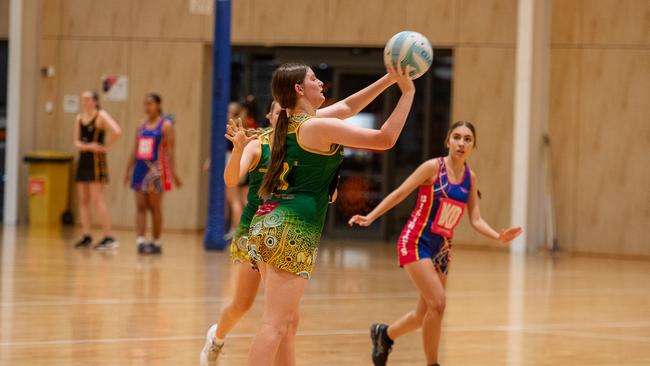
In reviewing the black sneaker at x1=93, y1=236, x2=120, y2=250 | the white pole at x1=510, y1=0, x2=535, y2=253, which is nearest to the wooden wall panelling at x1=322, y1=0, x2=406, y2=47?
the white pole at x1=510, y1=0, x2=535, y2=253

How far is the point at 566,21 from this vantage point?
15758mm

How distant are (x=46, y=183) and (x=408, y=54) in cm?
1327

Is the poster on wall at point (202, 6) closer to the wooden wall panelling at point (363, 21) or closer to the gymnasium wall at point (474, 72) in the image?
the gymnasium wall at point (474, 72)

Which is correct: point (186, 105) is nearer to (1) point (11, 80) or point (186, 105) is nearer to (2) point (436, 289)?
(1) point (11, 80)

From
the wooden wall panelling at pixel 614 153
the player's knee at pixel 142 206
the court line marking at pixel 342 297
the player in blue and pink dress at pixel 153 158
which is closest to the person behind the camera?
the court line marking at pixel 342 297

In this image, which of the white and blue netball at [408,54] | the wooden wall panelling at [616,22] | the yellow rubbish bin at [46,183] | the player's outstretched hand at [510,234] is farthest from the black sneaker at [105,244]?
the white and blue netball at [408,54]

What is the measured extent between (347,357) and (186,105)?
420 inches

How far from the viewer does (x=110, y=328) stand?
7.53 m

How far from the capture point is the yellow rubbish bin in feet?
55.1

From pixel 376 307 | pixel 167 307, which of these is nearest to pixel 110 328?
pixel 167 307

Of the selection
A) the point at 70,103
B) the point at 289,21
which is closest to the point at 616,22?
the point at 289,21

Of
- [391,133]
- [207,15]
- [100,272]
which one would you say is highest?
[207,15]

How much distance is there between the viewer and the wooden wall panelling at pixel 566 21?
15.7 metres

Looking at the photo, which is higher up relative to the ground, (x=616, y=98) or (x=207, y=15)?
(x=207, y=15)
